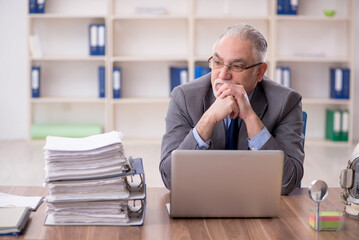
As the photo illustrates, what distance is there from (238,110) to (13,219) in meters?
→ 0.89

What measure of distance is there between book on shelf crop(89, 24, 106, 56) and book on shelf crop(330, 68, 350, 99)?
248 centimetres

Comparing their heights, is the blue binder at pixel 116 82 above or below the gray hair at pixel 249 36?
below

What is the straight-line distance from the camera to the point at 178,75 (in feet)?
20.5

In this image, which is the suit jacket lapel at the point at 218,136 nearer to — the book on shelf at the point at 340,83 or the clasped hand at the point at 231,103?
the clasped hand at the point at 231,103

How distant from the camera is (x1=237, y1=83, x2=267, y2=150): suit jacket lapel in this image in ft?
7.14

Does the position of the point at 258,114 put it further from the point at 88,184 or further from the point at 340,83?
the point at 340,83

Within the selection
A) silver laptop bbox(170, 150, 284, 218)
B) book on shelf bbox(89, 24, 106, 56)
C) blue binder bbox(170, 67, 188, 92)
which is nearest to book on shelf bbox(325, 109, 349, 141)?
blue binder bbox(170, 67, 188, 92)

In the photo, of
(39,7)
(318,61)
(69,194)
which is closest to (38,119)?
(39,7)

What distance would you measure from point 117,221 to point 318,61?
16.9ft

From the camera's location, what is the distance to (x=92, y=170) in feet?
5.21

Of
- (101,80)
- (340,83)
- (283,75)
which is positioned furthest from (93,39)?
(340,83)

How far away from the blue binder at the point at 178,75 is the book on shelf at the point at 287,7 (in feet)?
3.88

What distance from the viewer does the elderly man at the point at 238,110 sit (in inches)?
80.7

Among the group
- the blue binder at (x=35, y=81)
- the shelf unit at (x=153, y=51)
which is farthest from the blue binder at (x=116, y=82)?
the blue binder at (x=35, y=81)
